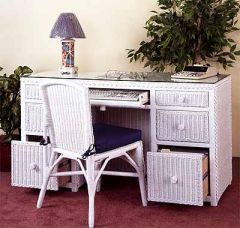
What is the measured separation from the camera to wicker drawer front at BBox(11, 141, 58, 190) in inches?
141

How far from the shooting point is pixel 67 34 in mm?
3750

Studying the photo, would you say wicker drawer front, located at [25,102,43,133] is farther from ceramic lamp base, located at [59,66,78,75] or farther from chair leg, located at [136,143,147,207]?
chair leg, located at [136,143,147,207]

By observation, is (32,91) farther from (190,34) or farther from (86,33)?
(190,34)

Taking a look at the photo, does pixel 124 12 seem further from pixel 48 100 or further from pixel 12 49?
pixel 48 100

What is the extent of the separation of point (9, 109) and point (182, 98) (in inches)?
56.5

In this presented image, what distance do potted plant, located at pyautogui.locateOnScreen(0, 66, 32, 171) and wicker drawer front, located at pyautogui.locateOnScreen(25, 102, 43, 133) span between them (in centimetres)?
49

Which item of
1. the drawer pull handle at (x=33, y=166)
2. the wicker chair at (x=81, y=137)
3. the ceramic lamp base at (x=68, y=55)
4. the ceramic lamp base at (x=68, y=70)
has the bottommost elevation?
the drawer pull handle at (x=33, y=166)

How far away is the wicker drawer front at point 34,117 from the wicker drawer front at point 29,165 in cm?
16

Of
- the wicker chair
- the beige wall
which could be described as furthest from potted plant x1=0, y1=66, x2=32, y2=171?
the wicker chair

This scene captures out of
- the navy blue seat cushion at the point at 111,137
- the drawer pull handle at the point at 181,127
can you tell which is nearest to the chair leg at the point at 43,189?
the navy blue seat cushion at the point at 111,137

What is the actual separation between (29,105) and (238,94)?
4.86 feet

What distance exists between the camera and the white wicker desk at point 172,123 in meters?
3.31

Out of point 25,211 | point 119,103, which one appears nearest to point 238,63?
point 119,103

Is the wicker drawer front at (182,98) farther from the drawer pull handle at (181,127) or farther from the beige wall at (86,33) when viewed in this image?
the beige wall at (86,33)
